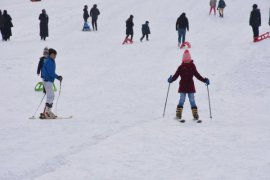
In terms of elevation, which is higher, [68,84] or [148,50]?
[148,50]

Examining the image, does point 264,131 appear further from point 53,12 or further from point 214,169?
point 53,12

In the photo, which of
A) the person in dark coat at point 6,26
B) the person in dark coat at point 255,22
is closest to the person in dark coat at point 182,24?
the person in dark coat at point 255,22

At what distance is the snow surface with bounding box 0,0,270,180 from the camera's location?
6930 millimetres

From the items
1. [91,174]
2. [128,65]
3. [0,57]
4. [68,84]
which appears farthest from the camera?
[0,57]

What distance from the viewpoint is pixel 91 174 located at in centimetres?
658

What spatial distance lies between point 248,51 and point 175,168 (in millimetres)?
12847

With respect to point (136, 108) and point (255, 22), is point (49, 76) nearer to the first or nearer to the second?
point (136, 108)

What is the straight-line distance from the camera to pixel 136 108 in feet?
39.5

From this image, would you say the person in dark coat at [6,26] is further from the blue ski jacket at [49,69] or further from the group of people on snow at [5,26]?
the blue ski jacket at [49,69]

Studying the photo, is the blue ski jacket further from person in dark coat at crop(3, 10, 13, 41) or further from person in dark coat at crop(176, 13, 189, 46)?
person in dark coat at crop(3, 10, 13, 41)

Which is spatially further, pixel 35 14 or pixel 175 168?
pixel 35 14

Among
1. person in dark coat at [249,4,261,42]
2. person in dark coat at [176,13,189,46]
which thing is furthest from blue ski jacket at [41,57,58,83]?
person in dark coat at [249,4,261,42]

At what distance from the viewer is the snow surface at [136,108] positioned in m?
6.93

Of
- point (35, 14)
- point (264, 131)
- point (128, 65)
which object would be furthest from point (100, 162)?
point (35, 14)
